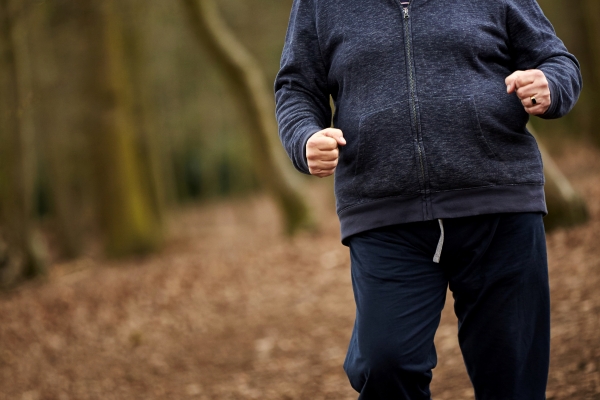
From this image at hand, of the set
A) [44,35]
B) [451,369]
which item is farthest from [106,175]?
→ [451,369]

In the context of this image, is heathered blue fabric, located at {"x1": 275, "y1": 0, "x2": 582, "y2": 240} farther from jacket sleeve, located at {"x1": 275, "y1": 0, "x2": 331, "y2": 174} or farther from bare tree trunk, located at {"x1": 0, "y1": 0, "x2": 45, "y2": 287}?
bare tree trunk, located at {"x1": 0, "y1": 0, "x2": 45, "y2": 287}

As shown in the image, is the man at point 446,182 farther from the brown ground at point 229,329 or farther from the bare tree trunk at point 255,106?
the bare tree trunk at point 255,106

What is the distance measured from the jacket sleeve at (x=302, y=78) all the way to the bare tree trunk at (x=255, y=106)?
31.9 ft

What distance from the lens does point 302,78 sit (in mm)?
2615

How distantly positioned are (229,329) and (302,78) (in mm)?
5292

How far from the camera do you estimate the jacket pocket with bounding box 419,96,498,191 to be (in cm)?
235

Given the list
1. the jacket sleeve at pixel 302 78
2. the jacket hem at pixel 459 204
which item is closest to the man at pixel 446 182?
the jacket hem at pixel 459 204

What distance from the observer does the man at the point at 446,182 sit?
2.33 metres

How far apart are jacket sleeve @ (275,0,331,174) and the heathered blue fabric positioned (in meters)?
0.08

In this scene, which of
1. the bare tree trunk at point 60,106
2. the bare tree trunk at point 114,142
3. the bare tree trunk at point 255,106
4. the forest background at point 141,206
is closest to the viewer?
the forest background at point 141,206

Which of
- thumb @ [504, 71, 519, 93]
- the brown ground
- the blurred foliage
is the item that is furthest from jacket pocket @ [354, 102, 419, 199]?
the blurred foliage

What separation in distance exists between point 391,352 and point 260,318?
18.4ft

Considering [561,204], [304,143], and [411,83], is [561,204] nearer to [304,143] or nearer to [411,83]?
[411,83]

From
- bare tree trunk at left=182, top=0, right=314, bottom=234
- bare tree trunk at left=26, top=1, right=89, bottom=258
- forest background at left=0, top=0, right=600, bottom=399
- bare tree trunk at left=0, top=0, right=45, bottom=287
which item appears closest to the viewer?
forest background at left=0, top=0, right=600, bottom=399
